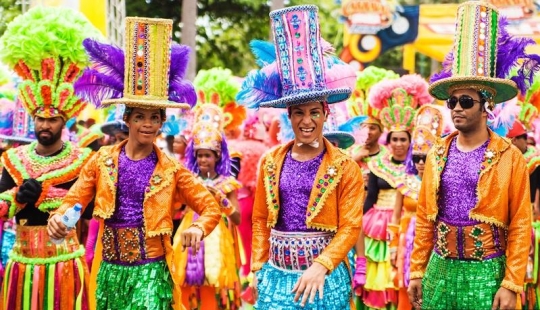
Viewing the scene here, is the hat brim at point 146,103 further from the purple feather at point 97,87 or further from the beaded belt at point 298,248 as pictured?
the beaded belt at point 298,248

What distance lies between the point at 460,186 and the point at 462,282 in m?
0.57

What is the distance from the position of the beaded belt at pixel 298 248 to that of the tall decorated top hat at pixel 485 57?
1.26 meters

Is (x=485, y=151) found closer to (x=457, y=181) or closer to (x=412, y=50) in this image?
(x=457, y=181)

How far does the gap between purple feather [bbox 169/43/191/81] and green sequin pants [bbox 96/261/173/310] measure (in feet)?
4.08

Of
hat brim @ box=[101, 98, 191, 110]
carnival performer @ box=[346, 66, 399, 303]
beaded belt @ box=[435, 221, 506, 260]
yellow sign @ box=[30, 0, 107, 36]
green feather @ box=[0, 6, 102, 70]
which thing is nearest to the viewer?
beaded belt @ box=[435, 221, 506, 260]

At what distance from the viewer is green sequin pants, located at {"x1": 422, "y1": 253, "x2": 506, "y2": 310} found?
4.99 metres

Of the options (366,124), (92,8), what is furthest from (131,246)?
(92,8)

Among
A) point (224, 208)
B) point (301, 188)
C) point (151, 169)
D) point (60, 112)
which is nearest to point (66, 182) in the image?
point (60, 112)

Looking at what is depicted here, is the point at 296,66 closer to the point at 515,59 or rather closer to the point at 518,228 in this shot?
the point at 515,59

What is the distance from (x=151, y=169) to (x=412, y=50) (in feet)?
51.5

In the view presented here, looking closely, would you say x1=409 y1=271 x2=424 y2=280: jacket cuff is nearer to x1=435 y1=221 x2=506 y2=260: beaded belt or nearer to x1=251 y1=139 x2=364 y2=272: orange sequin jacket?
x1=435 y1=221 x2=506 y2=260: beaded belt

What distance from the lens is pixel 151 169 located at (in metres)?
5.41

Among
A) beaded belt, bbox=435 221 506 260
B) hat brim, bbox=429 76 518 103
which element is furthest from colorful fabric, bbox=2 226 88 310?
hat brim, bbox=429 76 518 103

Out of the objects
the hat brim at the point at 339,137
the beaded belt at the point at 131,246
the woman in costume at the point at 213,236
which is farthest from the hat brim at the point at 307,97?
the woman in costume at the point at 213,236
